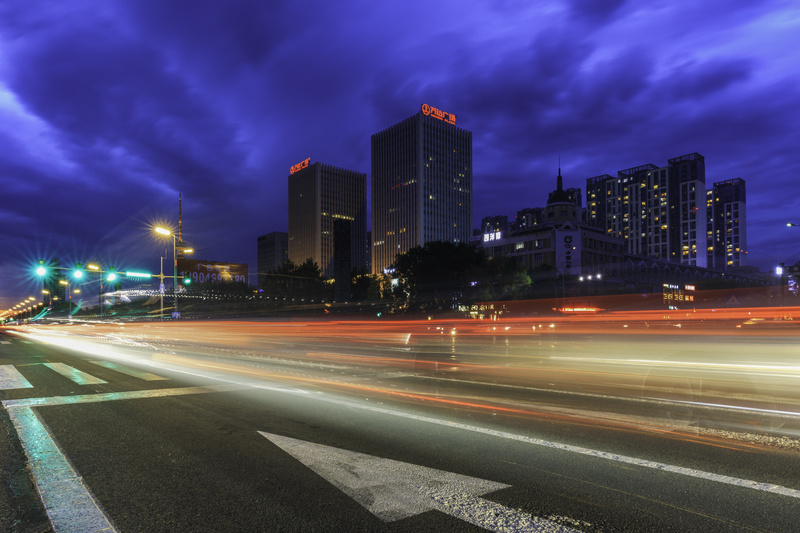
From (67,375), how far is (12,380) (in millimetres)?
1206

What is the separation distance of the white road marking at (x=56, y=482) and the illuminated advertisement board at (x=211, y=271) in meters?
110

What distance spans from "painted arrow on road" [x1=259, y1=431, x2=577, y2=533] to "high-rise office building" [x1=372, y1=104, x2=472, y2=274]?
168 m

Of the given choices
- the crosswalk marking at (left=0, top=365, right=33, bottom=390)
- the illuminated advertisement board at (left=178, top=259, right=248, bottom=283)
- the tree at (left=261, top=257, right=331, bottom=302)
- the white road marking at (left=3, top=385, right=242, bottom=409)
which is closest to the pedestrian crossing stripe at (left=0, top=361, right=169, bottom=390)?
the crosswalk marking at (left=0, top=365, right=33, bottom=390)

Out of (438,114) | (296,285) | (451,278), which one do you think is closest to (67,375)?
(451,278)

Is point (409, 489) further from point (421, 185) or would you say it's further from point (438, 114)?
point (438, 114)

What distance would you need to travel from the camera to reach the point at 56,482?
184 inches

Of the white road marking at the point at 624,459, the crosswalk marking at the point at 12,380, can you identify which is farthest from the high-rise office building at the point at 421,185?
the white road marking at the point at 624,459

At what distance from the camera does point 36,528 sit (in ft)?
12.1

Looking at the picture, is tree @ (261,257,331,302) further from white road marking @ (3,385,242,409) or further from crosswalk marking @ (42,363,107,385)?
white road marking @ (3,385,242,409)

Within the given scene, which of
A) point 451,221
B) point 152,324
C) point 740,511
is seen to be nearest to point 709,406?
point 740,511

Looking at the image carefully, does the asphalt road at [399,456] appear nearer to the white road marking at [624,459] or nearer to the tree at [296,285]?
the white road marking at [624,459]

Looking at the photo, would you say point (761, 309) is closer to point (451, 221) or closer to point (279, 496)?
point (279, 496)

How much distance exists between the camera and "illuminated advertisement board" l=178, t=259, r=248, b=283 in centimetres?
11150

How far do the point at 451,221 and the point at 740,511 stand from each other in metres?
180
